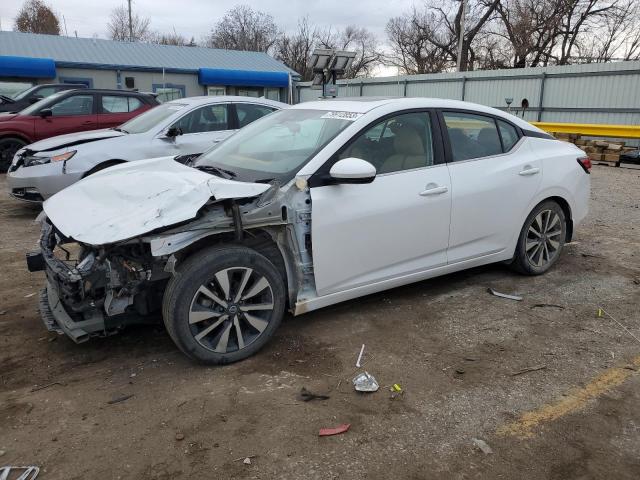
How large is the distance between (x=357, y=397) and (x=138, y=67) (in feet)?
86.9

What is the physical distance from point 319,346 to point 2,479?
1.94 m

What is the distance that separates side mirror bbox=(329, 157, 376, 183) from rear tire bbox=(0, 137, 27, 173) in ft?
30.7

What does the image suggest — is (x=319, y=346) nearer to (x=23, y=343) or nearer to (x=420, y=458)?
(x=420, y=458)

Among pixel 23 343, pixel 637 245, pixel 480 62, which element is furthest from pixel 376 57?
pixel 23 343

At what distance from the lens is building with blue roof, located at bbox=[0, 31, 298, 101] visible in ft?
76.9

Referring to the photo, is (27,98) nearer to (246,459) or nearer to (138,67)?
(246,459)

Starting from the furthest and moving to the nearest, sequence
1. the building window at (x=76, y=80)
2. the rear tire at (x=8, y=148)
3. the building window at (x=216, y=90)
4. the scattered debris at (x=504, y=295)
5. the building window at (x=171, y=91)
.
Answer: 1. the building window at (x=216, y=90)
2. the building window at (x=76, y=80)
3. the building window at (x=171, y=91)
4. the rear tire at (x=8, y=148)
5. the scattered debris at (x=504, y=295)

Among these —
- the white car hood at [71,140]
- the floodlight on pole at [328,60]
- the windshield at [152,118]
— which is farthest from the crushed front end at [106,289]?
the floodlight on pole at [328,60]

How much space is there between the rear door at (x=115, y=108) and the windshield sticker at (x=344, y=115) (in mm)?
7669

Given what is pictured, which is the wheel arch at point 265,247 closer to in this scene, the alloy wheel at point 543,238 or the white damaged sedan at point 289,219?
the white damaged sedan at point 289,219

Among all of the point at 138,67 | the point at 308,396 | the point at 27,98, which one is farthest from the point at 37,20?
the point at 308,396

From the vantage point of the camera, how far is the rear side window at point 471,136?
14.2 ft

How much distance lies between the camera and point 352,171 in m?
3.46

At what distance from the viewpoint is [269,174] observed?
12.0ft
